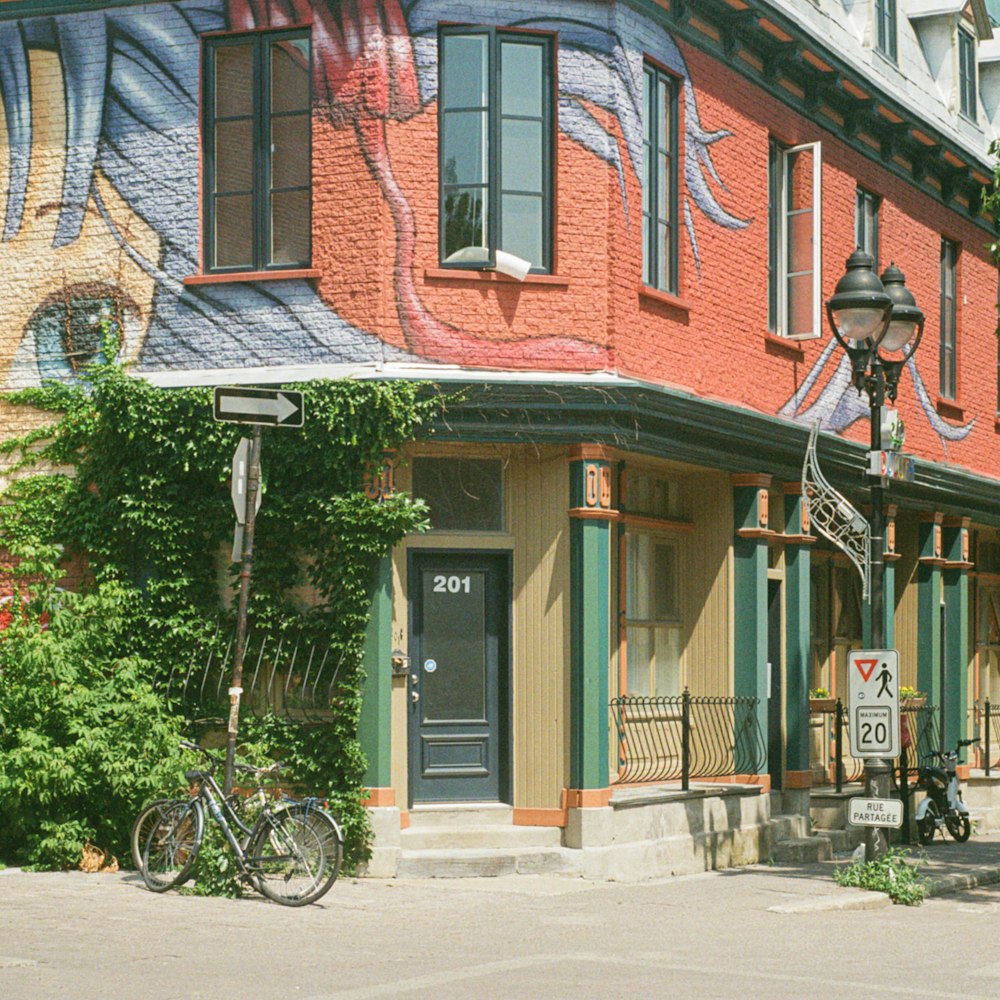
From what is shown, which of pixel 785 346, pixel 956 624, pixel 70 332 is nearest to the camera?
pixel 70 332

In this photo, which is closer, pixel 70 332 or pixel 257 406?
pixel 257 406

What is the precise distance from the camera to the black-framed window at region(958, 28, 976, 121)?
982 inches

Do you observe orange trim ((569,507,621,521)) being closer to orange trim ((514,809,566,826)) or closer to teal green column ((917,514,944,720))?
orange trim ((514,809,566,826))

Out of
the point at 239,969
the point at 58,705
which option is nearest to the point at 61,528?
the point at 58,705

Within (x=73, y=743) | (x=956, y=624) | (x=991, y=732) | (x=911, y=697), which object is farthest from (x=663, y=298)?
(x=991, y=732)

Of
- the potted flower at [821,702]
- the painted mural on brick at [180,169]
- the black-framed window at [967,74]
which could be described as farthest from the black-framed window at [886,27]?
the potted flower at [821,702]

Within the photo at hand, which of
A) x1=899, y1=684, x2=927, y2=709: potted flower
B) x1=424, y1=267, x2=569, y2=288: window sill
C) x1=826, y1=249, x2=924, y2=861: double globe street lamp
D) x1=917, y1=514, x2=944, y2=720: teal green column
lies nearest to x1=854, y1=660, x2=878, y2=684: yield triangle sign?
x1=826, y1=249, x2=924, y2=861: double globe street lamp

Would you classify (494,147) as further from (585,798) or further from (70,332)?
(585,798)

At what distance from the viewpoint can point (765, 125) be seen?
1884cm

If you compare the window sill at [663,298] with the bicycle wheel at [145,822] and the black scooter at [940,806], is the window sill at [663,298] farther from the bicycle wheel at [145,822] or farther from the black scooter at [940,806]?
the black scooter at [940,806]

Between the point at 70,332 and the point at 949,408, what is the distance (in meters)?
11.9

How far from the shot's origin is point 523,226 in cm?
1580

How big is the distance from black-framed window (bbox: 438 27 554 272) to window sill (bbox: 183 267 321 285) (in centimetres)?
116

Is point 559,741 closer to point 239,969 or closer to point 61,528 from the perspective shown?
point 61,528
